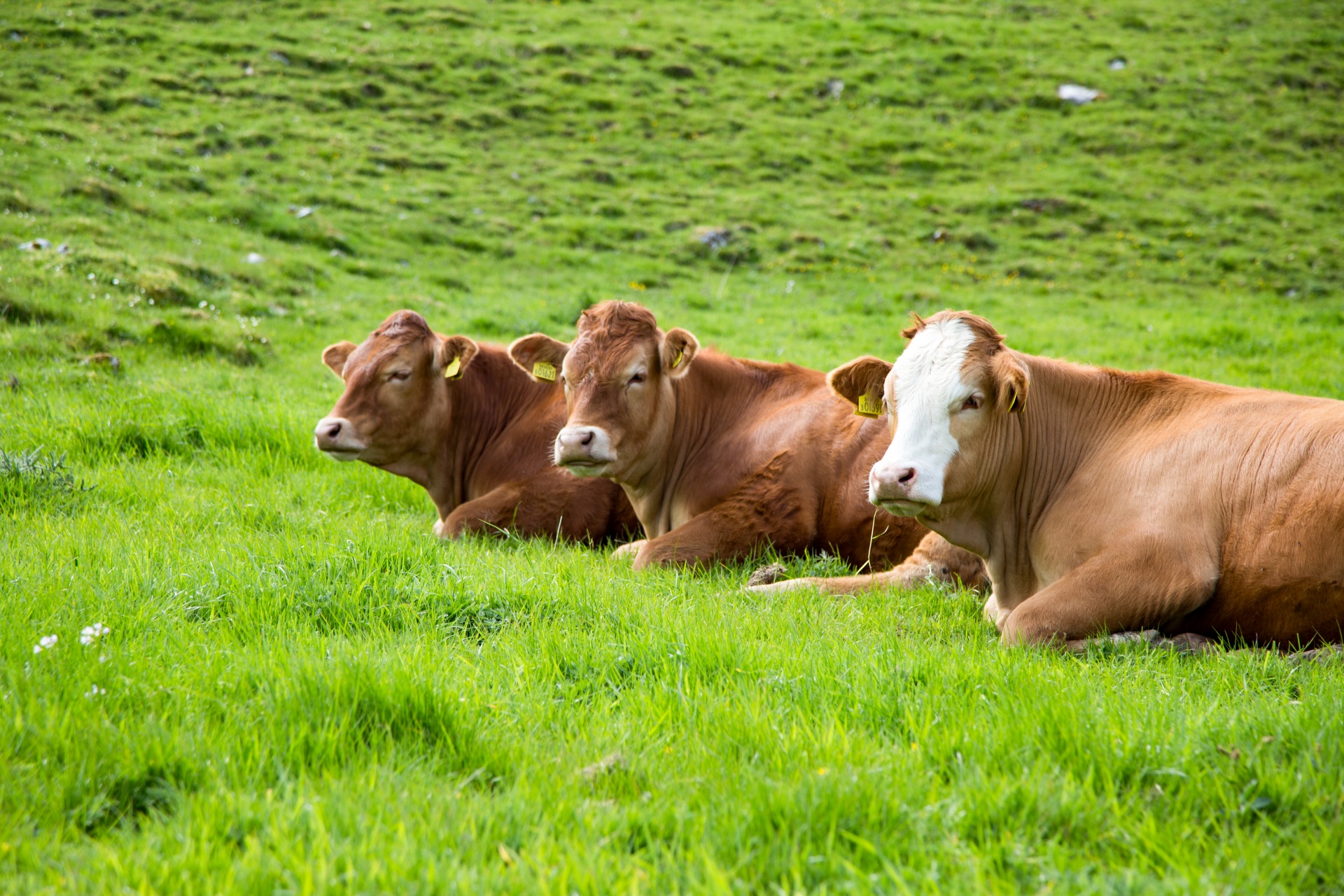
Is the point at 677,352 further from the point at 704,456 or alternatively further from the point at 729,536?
the point at 729,536

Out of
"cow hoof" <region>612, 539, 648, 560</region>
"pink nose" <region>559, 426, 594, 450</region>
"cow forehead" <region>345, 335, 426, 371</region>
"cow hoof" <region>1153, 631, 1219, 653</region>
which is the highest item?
"cow forehead" <region>345, 335, 426, 371</region>

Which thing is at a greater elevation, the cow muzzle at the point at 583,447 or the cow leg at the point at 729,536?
the cow muzzle at the point at 583,447

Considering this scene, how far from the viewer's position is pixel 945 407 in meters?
5.07

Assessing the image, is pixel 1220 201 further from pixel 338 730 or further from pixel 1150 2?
pixel 338 730

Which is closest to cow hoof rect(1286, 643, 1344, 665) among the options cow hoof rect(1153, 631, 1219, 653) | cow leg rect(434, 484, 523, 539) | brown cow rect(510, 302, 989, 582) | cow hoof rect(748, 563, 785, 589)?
cow hoof rect(1153, 631, 1219, 653)

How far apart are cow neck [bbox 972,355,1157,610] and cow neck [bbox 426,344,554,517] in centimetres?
364

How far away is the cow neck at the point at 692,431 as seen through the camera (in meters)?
7.27

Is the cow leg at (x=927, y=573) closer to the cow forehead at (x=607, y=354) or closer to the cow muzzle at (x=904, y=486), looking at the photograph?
the cow muzzle at (x=904, y=486)

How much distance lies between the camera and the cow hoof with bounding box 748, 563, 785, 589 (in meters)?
6.13

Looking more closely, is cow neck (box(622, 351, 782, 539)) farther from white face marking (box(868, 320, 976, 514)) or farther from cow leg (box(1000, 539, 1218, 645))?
cow leg (box(1000, 539, 1218, 645))

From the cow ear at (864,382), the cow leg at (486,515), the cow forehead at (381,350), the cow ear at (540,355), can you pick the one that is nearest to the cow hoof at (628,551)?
the cow leg at (486,515)

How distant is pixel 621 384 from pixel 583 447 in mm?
602

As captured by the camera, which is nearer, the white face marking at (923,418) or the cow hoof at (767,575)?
the white face marking at (923,418)

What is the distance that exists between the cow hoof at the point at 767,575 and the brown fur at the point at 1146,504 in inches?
44.0
